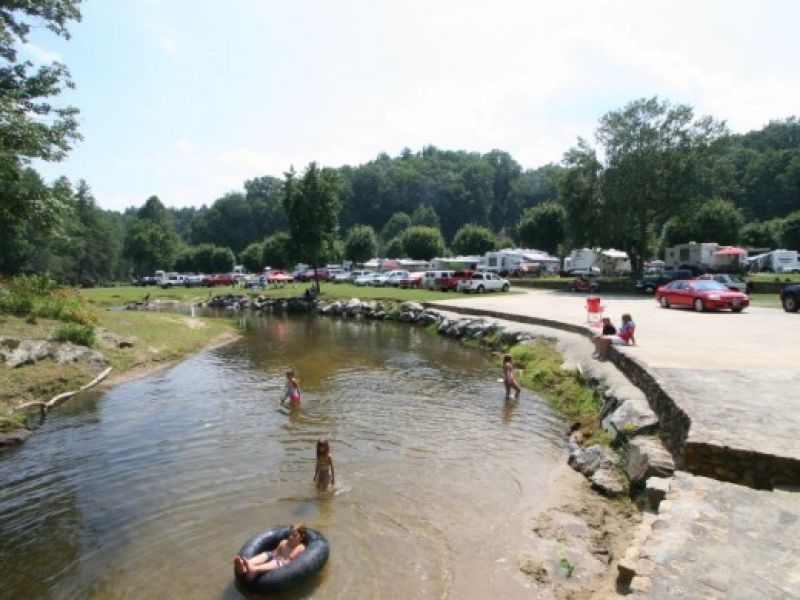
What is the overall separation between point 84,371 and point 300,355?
847cm

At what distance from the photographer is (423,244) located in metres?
81.2

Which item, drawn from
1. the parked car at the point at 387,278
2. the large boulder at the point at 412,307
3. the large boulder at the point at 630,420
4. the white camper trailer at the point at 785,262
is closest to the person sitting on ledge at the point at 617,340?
the large boulder at the point at 630,420

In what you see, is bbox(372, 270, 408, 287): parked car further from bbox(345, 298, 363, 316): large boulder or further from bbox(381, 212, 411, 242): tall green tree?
bbox(381, 212, 411, 242): tall green tree

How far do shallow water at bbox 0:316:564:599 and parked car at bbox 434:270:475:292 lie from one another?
97.2ft

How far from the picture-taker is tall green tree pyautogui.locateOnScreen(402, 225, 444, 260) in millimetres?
81188

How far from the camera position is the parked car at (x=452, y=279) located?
47.3m

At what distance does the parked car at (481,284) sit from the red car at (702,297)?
1754 centimetres

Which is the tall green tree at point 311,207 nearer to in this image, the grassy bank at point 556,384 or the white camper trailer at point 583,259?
the grassy bank at point 556,384

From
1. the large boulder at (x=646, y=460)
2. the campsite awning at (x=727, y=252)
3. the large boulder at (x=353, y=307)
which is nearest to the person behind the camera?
the large boulder at (x=646, y=460)

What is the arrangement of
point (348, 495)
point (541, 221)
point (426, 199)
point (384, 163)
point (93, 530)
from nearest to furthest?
point (93, 530)
point (348, 495)
point (541, 221)
point (426, 199)
point (384, 163)

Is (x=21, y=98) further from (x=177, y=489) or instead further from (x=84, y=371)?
(x=177, y=489)

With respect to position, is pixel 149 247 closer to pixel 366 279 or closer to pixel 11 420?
pixel 366 279

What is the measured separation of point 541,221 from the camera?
2968 inches

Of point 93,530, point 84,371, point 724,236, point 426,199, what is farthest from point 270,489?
point 426,199
